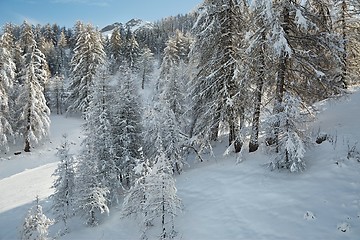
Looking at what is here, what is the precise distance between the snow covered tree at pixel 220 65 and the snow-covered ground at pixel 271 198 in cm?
205

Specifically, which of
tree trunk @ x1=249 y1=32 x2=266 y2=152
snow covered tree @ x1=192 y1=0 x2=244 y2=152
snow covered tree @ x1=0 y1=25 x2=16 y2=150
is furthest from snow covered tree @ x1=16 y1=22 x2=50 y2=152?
tree trunk @ x1=249 y1=32 x2=266 y2=152

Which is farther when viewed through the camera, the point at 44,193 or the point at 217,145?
the point at 44,193

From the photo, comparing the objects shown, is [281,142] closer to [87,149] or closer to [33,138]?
[87,149]

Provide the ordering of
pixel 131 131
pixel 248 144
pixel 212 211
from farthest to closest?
1. pixel 131 131
2. pixel 248 144
3. pixel 212 211

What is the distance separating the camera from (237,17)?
55.2 ft

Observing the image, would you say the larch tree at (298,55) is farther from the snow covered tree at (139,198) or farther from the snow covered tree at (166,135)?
the snow covered tree at (166,135)

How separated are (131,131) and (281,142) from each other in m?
10.3

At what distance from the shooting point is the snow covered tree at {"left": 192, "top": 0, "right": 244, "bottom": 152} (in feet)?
53.8

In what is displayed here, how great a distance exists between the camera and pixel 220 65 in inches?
669

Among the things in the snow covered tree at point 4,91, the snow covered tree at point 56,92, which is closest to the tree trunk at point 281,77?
the snow covered tree at point 4,91

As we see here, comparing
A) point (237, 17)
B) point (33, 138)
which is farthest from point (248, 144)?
point (33, 138)

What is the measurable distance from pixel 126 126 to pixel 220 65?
6796 millimetres

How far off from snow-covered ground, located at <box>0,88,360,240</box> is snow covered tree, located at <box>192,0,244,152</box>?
6.74 ft

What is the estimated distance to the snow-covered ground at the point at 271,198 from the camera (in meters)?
9.80
